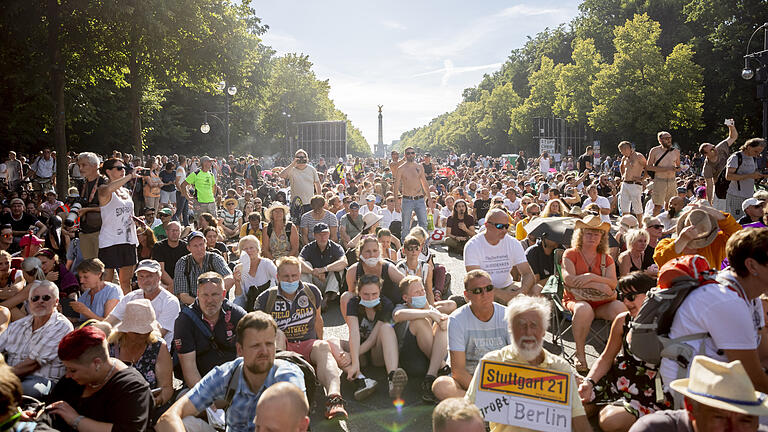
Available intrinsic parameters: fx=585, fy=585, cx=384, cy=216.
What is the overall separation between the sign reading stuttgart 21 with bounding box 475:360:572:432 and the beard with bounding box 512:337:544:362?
2.4 inches

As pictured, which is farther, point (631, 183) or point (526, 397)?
point (631, 183)

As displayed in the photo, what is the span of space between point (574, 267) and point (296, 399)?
13.8 feet

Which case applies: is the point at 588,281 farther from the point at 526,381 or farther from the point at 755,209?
the point at 755,209

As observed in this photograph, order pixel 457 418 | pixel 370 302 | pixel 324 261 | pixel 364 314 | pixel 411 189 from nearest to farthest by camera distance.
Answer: pixel 457 418
pixel 370 302
pixel 364 314
pixel 324 261
pixel 411 189

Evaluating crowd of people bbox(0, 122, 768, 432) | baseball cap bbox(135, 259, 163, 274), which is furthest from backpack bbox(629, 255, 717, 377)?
baseball cap bbox(135, 259, 163, 274)

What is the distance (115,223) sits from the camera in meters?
7.72

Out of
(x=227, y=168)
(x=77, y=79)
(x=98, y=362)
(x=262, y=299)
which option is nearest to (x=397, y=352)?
(x=262, y=299)

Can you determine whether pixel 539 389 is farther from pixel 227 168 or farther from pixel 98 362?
pixel 227 168

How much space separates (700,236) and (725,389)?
12.1 ft

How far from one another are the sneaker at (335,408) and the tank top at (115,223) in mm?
4198

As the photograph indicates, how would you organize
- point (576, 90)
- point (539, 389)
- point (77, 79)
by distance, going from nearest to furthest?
1. point (539, 389)
2. point (77, 79)
3. point (576, 90)

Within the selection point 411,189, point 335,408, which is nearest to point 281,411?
point 335,408

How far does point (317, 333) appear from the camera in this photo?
20.1 ft

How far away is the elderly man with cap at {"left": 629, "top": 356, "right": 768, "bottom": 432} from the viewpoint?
236 centimetres
